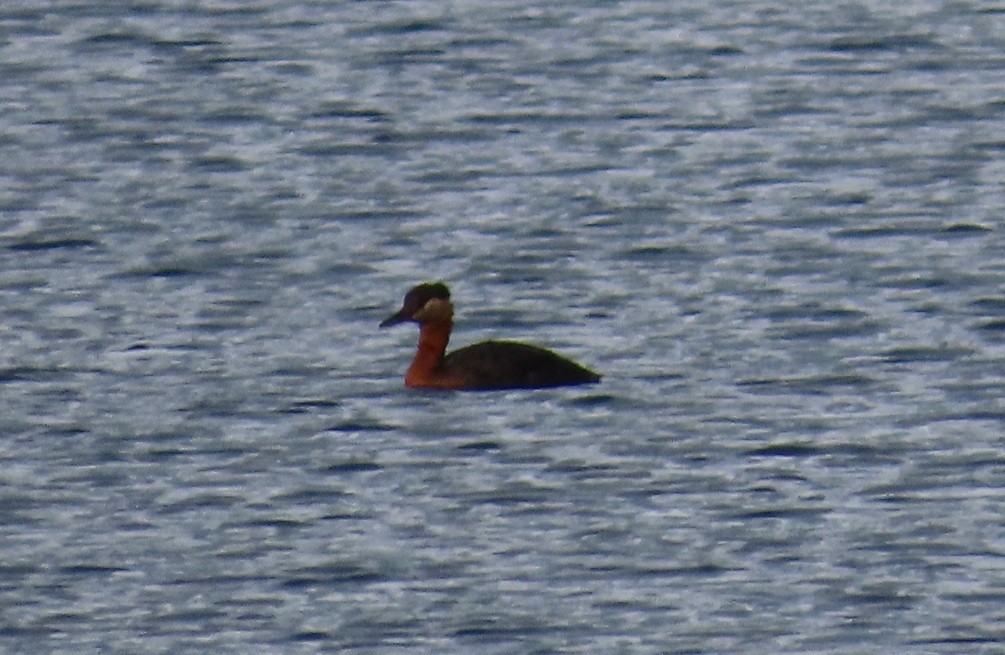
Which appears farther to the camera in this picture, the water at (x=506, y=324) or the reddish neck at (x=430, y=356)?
the reddish neck at (x=430, y=356)

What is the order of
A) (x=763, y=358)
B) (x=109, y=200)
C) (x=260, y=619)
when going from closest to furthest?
(x=260, y=619) < (x=763, y=358) < (x=109, y=200)

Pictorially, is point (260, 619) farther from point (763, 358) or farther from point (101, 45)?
point (101, 45)

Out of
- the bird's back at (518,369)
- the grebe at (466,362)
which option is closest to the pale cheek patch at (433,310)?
the grebe at (466,362)

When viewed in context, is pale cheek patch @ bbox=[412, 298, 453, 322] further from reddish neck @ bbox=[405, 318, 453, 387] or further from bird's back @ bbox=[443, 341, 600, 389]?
bird's back @ bbox=[443, 341, 600, 389]

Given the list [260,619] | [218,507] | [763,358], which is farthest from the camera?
[763,358]

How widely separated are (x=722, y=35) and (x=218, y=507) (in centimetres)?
1662

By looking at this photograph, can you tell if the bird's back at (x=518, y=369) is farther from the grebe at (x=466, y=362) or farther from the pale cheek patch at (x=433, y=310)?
the pale cheek patch at (x=433, y=310)

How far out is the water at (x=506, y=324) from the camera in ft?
46.4

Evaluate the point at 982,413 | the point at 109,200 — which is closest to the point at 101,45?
the point at 109,200

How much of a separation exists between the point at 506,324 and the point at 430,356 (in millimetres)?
1838

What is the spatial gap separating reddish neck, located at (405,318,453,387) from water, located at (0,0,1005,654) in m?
0.19

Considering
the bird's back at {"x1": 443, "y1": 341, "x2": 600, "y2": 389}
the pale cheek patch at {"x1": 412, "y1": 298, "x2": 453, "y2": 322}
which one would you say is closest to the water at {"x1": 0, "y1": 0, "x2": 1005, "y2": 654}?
the bird's back at {"x1": 443, "y1": 341, "x2": 600, "y2": 389}

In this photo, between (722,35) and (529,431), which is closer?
(529,431)

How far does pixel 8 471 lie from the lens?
16.5 meters
